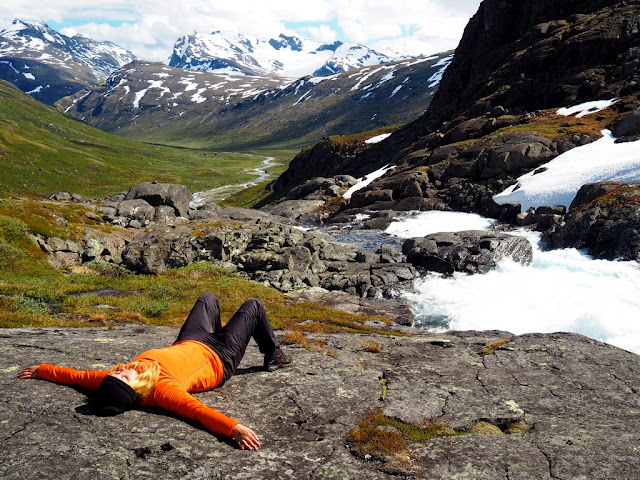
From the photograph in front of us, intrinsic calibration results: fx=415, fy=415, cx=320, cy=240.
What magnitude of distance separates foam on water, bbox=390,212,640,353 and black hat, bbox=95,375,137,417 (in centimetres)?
2480

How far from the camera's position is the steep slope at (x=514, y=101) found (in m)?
69.2

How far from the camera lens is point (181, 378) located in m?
8.63

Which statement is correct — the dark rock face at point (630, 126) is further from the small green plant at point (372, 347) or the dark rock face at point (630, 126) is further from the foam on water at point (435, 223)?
the small green plant at point (372, 347)

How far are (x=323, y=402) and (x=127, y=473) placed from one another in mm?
4469

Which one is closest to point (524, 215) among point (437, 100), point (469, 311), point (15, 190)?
point (469, 311)

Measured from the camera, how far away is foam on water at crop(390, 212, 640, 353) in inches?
1138

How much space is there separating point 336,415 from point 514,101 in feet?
340

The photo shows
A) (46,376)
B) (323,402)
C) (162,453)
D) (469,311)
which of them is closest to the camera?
(162,453)

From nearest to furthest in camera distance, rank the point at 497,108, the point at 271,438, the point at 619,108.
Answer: the point at 271,438 < the point at 619,108 < the point at 497,108

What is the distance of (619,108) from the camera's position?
73250 millimetres

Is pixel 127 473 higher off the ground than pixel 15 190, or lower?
lower

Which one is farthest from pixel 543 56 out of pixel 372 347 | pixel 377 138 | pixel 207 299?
pixel 207 299

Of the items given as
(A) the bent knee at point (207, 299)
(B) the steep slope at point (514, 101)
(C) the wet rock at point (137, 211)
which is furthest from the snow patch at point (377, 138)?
(A) the bent knee at point (207, 299)

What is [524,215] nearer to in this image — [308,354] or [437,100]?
[308,354]
